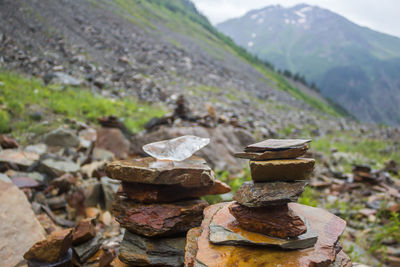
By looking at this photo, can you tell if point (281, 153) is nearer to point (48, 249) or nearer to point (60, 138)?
point (48, 249)

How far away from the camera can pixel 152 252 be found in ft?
9.56

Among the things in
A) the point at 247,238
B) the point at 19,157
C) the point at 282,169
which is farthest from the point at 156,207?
the point at 19,157

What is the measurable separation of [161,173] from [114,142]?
18.2ft

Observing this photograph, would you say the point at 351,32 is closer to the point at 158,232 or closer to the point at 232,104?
the point at 232,104

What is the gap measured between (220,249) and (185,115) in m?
7.45

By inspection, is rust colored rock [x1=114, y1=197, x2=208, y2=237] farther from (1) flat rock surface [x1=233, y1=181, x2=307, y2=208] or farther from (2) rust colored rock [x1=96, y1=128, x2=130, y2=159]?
(2) rust colored rock [x1=96, y1=128, x2=130, y2=159]

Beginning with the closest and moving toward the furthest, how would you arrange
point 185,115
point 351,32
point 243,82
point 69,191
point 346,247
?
point 346,247 → point 69,191 → point 185,115 → point 243,82 → point 351,32

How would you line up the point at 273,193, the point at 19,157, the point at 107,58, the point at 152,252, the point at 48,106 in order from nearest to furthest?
1. the point at 273,193
2. the point at 152,252
3. the point at 19,157
4. the point at 48,106
5. the point at 107,58

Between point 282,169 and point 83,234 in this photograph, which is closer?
point 282,169

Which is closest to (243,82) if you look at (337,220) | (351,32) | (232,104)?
(232,104)

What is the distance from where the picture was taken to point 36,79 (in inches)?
419

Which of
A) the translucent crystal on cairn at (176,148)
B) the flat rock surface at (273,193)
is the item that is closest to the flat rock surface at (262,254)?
the flat rock surface at (273,193)

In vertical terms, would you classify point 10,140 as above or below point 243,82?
below

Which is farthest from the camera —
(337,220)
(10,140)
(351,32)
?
(351,32)
